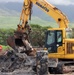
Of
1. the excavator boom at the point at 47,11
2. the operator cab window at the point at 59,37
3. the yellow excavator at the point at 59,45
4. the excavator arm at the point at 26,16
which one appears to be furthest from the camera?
the excavator arm at the point at 26,16

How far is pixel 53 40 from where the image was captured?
21.0m

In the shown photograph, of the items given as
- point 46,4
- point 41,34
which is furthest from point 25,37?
point 41,34

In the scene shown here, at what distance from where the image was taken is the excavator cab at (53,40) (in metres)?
20.9

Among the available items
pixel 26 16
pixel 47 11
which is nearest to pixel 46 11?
pixel 47 11

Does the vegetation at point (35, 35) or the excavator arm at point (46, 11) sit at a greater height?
the excavator arm at point (46, 11)

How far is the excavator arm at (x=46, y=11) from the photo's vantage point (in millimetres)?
22917

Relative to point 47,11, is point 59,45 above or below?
below

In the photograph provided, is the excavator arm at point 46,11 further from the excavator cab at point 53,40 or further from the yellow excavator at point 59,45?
the excavator cab at point 53,40

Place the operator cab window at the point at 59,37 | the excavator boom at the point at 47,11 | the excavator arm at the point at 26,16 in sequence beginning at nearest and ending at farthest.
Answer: the operator cab window at the point at 59,37 < the excavator boom at the point at 47,11 < the excavator arm at the point at 26,16

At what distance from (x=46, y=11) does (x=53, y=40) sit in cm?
352

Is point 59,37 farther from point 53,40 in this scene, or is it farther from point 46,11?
point 46,11

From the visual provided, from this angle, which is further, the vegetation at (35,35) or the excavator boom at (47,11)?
the vegetation at (35,35)

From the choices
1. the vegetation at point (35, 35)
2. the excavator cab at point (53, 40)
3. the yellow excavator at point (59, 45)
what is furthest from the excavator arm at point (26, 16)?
the vegetation at point (35, 35)

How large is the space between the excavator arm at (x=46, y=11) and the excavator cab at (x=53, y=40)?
6.10ft
